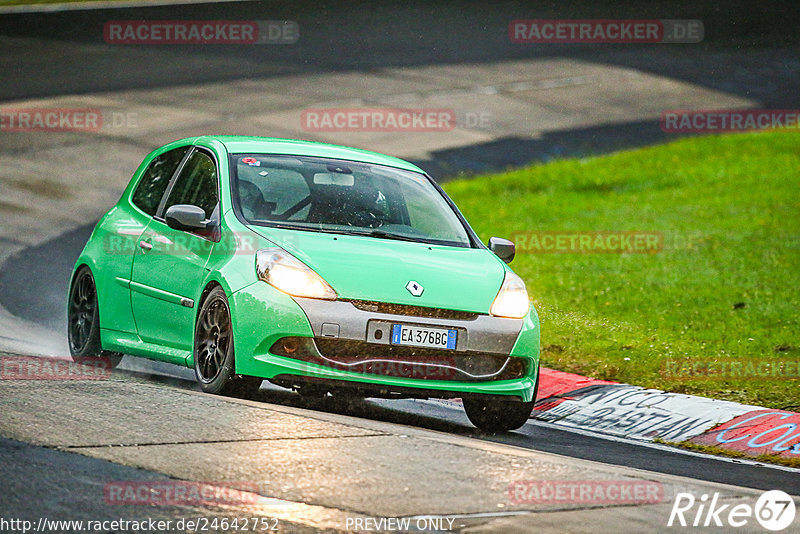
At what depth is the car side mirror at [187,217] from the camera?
8469mm

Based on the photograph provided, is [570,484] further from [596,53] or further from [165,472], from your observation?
[596,53]

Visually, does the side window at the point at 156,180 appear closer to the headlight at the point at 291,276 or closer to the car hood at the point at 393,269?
the car hood at the point at 393,269

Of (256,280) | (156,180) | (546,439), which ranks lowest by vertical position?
(546,439)

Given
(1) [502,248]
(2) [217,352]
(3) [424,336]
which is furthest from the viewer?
(1) [502,248]

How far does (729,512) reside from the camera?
586 centimetres

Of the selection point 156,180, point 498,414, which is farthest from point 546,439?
point 156,180

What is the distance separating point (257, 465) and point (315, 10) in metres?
29.9

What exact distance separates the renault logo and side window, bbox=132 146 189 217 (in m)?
2.32

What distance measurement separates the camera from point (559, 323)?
491 inches

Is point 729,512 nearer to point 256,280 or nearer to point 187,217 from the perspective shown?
point 256,280

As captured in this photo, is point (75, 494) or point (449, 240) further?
point (449, 240)

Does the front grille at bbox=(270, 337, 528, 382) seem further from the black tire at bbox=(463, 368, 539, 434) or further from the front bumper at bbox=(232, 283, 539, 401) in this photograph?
the black tire at bbox=(463, 368, 539, 434)

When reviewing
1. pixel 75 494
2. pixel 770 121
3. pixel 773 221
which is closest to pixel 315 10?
pixel 770 121

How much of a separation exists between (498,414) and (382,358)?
1.08 m
